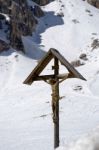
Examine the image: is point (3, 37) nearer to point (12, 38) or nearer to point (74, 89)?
point (12, 38)

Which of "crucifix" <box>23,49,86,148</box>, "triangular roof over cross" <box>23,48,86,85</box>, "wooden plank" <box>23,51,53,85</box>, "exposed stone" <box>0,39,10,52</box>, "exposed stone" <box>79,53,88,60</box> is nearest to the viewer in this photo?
"triangular roof over cross" <box>23,48,86,85</box>

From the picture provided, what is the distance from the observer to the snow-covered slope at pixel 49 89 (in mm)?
41947

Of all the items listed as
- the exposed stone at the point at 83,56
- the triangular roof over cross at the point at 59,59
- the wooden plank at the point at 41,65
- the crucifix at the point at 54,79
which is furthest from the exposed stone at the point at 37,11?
the triangular roof over cross at the point at 59,59

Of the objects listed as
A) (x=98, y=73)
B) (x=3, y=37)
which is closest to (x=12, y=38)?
(x=3, y=37)

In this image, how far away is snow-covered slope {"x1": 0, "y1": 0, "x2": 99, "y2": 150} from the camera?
4195 cm

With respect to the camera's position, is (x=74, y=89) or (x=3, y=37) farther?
(x=3, y=37)

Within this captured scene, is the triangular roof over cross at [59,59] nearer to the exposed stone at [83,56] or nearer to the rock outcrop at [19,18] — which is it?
the exposed stone at [83,56]

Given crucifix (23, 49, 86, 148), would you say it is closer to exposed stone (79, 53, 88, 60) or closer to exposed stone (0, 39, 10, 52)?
exposed stone (79, 53, 88, 60)

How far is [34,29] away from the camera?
10862 cm

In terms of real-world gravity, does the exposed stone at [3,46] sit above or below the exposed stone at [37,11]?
above

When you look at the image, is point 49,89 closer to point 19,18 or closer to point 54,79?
point 19,18

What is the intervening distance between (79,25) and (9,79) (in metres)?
35.2

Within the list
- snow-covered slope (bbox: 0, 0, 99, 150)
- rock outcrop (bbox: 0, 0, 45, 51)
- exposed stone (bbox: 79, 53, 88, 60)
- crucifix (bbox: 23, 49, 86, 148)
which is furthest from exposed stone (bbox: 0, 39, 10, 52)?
crucifix (bbox: 23, 49, 86, 148)

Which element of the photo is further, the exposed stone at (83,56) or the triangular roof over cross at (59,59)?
the exposed stone at (83,56)
